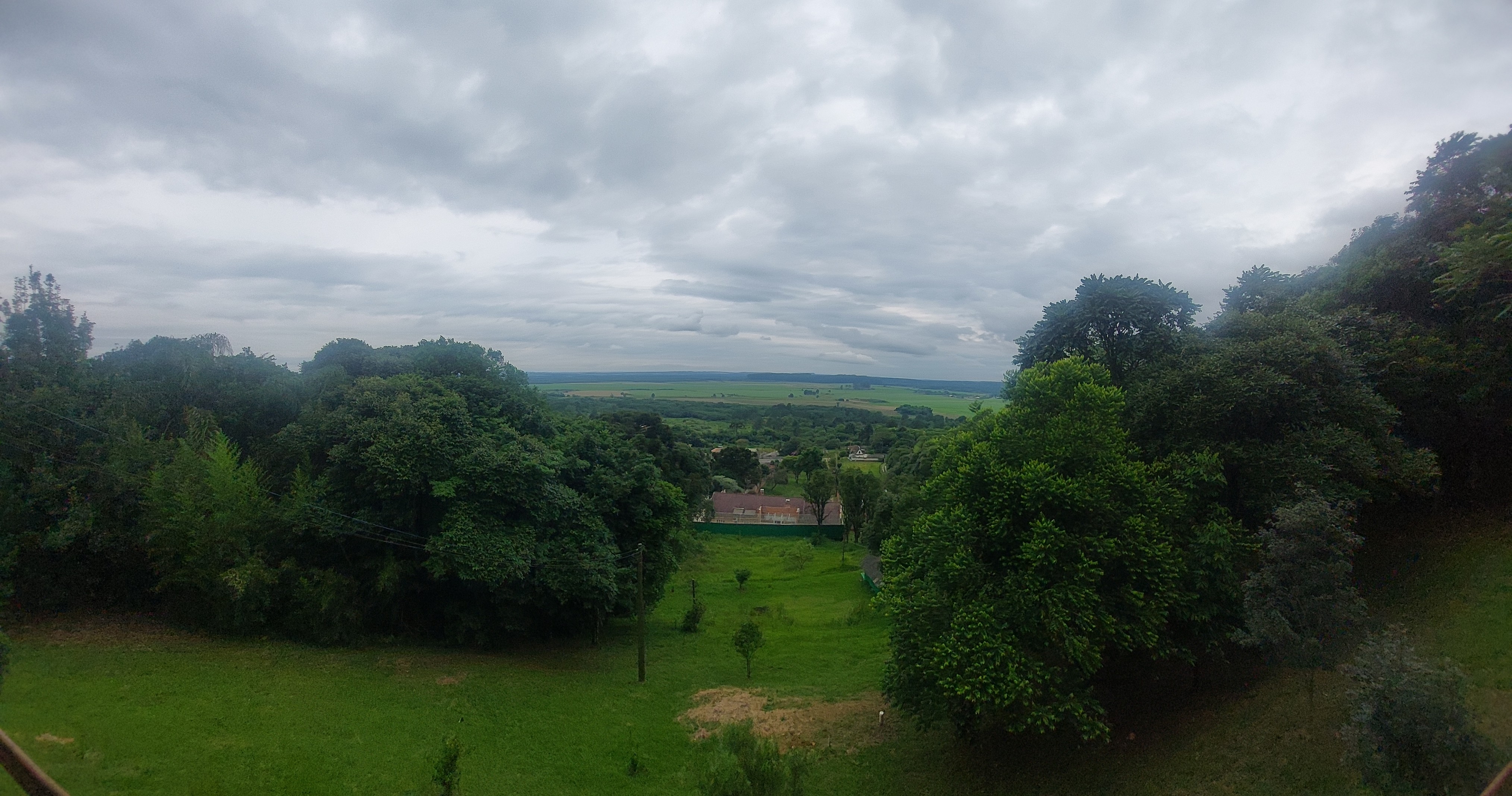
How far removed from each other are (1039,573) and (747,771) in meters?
6.67

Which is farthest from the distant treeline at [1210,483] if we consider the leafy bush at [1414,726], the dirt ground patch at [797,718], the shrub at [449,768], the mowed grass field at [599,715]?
the shrub at [449,768]

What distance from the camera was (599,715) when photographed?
15.9 metres

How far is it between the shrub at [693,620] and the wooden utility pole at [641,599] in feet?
6.58

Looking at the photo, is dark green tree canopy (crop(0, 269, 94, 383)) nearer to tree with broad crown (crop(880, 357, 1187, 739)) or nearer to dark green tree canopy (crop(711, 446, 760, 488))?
tree with broad crown (crop(880, 357, 1187, 739))

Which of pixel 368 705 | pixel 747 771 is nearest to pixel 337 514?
pixel 368 705

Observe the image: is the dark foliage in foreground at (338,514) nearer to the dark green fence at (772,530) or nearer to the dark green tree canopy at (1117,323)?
the dark green tree canopy at (1117,323)

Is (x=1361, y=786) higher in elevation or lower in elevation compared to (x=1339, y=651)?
lower

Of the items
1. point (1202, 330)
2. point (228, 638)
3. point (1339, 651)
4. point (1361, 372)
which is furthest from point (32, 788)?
point (1202, 330)

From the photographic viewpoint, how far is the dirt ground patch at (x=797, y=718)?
14336 mm

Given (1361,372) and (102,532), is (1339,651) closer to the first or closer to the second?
(1361,372)

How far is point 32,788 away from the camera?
189 inches

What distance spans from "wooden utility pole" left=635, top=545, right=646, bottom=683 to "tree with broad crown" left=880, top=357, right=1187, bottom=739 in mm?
7660

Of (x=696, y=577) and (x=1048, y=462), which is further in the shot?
(x=696, y=577)

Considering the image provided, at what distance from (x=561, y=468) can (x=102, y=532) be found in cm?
1250
